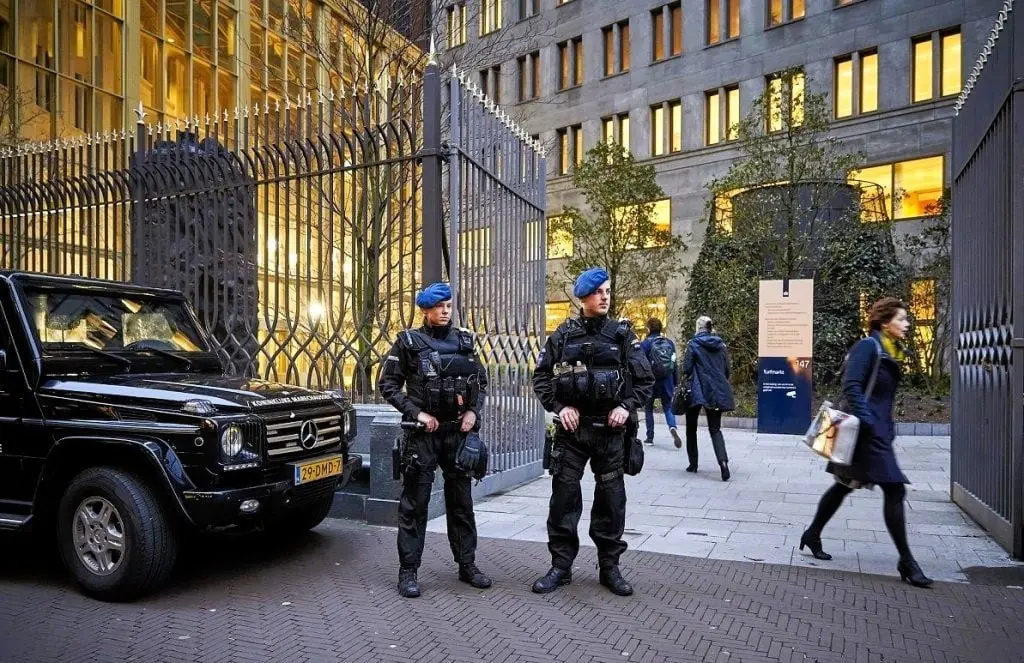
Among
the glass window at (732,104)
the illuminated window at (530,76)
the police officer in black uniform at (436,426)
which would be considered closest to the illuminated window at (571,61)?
the illuminated window at (530,76)

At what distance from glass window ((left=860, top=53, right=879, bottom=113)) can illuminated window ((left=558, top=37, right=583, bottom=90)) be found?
10602mm

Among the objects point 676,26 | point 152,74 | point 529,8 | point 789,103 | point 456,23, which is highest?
point 529,8

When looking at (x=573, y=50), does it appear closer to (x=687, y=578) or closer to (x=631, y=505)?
(x=631, y=505)

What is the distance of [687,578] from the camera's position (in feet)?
17.8

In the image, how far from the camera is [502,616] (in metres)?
4.69

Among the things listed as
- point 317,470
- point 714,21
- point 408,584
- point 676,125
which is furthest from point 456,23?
point 714,21

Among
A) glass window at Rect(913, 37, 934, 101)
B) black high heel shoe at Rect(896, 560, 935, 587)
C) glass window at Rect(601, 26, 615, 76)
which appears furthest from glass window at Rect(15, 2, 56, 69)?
glass window at Rect(913, 37, 934, 101)

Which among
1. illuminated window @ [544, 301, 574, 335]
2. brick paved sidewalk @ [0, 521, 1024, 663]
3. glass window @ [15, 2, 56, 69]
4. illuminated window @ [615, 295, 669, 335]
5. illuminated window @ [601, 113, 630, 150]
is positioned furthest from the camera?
illuminated window @ [601, 113, 630, 150]

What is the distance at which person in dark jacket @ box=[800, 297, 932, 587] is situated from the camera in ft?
17.2

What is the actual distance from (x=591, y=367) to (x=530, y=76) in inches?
1156

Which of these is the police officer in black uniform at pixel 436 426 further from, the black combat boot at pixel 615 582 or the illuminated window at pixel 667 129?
the illuminated window at pixel 667 129

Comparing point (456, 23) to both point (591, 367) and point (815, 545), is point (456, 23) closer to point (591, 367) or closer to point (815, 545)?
point (591, 367)

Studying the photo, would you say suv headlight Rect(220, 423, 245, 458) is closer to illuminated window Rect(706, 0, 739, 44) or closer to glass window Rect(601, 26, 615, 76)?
illuminated window Rect(706, 0, 739, 44)

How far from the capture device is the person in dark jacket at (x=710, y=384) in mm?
9195
